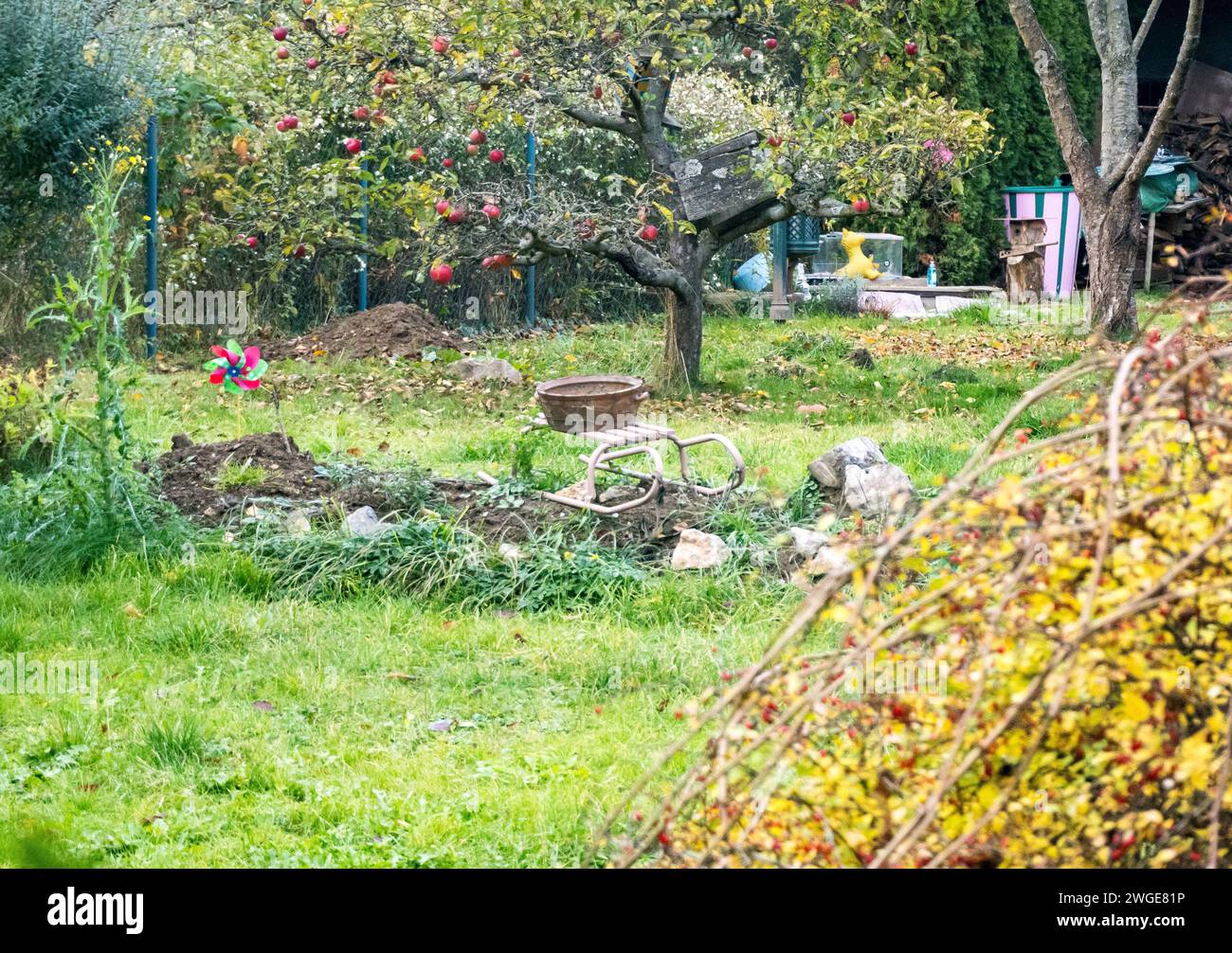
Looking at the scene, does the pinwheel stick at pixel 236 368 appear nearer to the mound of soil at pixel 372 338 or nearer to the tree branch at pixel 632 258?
the tree branch at pixel 632 258

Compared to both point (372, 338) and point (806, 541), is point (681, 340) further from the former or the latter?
point (806, 541)

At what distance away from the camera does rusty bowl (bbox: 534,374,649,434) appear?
6.74m

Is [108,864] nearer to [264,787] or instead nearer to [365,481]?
[264,787]

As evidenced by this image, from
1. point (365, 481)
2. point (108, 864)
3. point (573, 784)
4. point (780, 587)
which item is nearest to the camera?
point (108, 864)

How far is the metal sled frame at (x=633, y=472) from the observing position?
20.0 feet

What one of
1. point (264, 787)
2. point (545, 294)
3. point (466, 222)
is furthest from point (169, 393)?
point (264, 787)

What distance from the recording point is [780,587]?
218 inches

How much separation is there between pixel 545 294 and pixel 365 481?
838cm

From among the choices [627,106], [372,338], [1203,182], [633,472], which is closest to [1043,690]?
[633,472]

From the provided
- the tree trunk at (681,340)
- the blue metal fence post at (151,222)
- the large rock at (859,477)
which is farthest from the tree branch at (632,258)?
the blue metal fence post at (151,222)

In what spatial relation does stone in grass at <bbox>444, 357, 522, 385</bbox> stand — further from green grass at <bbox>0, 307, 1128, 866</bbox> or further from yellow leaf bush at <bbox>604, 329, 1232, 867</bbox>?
yellow leaf bush at <bbox>604, 329, 1232, 867</bbox>

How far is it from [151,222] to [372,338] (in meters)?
2.02

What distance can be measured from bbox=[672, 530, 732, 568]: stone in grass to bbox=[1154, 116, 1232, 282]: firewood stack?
13.6 meters

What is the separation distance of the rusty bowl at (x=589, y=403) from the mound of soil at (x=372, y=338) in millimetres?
4828
